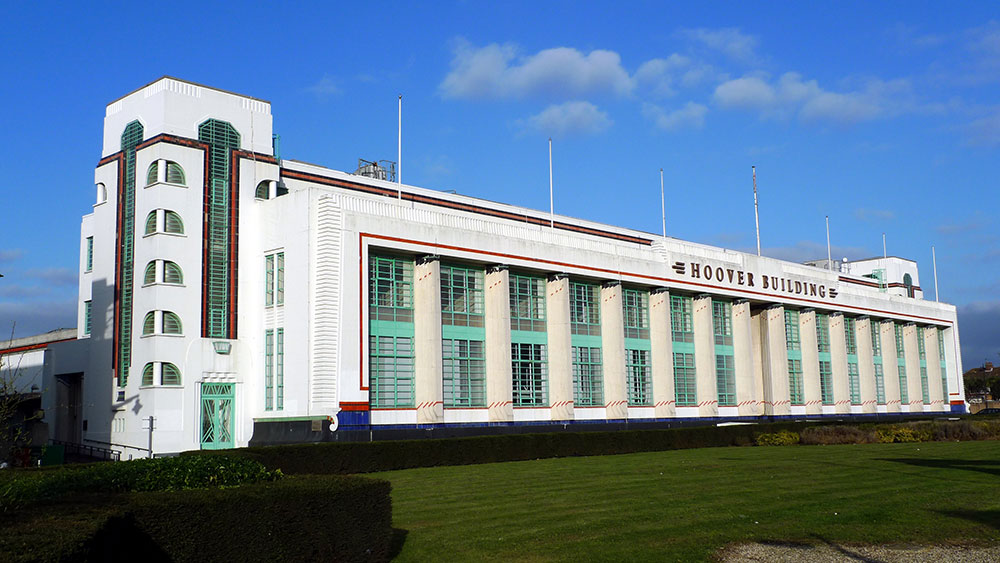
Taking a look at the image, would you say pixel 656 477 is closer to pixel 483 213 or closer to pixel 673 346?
pixel 673 346

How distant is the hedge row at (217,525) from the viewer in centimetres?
959

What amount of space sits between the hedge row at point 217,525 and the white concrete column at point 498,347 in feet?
111

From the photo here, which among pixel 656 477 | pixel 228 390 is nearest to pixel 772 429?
pixel 656 477

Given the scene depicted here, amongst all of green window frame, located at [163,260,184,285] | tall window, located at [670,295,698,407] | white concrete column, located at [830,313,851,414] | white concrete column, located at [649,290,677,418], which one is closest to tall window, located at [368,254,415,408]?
green window frame, located at [163,260,184,285]

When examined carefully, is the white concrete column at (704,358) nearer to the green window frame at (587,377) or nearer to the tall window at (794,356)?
the green window frame at (587,377)

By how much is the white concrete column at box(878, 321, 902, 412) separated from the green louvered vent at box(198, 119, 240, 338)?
58043 mm

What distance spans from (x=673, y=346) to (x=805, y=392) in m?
16.2

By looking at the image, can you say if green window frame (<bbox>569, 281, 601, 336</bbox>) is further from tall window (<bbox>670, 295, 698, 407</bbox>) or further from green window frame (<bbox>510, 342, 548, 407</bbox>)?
tall window (<bbox>670, 295, 698, 407</bbox>)

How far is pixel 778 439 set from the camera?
4788 centimetres

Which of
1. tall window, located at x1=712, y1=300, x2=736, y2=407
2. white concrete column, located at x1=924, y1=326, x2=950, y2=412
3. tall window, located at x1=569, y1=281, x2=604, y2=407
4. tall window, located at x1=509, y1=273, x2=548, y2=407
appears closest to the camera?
tall window, located at x1=509, y1=273, x2=548, y2=407

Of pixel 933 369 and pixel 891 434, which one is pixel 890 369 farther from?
pixel 891 434

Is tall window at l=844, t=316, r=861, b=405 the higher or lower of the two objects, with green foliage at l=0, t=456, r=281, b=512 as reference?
higher

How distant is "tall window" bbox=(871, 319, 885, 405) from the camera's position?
78.6 metres

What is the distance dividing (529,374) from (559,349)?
238 centimetres
